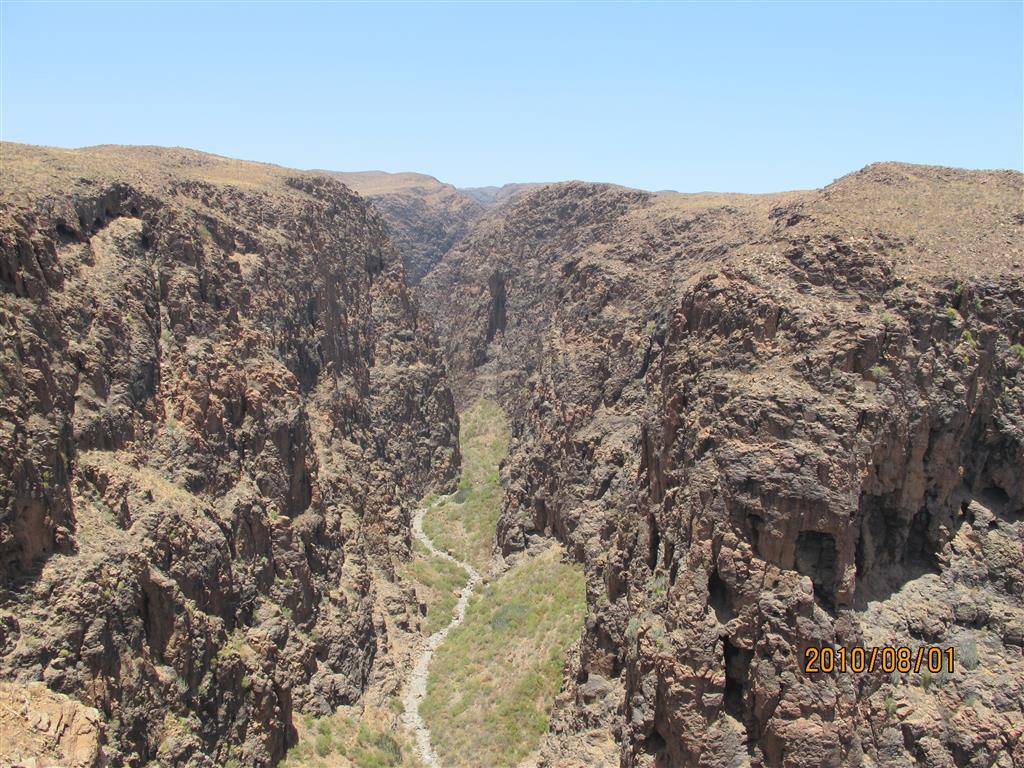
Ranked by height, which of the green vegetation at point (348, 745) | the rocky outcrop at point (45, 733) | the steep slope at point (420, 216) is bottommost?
the green vegetation at point (348, 745)

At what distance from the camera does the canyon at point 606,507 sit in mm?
22516

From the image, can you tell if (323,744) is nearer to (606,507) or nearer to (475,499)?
(606,507)

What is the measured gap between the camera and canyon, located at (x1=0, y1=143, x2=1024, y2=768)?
73.9ft

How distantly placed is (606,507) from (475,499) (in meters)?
23.0

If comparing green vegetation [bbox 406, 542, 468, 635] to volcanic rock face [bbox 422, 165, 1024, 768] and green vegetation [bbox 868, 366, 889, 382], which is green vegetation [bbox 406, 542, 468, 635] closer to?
volcanic rock face [bbox 422, 165, 1024, 768]

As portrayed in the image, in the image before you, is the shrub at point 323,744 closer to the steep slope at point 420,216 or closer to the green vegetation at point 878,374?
the green vegetation at point 878,374

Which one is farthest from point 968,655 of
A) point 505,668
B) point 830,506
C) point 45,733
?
point 45,733

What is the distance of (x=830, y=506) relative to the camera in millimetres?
22422

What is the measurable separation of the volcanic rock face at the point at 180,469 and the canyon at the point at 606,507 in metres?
0.15

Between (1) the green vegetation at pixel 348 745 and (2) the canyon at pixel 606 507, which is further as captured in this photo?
(1) the green vegetation at pixel 348 745

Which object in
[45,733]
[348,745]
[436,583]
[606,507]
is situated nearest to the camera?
[45,733]

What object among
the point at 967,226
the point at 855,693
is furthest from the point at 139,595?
the point at 967,226

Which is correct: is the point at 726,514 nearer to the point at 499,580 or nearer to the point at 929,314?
the point at 929,314

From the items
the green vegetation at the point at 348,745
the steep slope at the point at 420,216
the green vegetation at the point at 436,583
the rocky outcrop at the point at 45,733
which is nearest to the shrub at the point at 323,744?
the green vegetation at the point at 348,745
